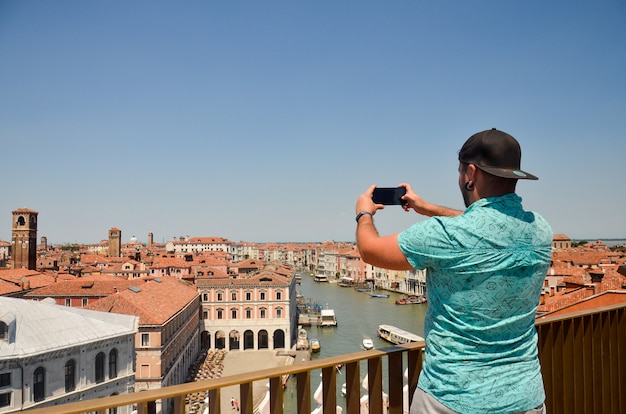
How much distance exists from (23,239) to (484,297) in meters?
51.6

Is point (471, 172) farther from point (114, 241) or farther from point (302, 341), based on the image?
point (114, 241)

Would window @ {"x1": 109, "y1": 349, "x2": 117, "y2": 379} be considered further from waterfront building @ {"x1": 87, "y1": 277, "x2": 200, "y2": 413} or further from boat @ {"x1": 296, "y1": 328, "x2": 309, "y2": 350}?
boat @ {"x1": 296, "y1": 328, "x2": 309, "y2": 350}

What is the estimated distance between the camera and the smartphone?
1.96 m

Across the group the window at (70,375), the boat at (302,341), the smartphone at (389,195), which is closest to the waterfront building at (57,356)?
the window at (70,375)

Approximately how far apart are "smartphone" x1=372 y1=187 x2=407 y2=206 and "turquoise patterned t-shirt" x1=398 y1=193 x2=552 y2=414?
0.47 meters

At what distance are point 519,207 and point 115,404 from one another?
150 cm

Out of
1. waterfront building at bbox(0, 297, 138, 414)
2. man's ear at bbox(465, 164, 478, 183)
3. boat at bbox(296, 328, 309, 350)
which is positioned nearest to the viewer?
man's ear at bbox(465, 164, 478, 183)

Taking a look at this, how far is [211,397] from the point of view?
1778mm

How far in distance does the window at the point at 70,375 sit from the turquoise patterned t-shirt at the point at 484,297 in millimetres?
16333

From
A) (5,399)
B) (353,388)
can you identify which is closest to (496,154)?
(353,388)

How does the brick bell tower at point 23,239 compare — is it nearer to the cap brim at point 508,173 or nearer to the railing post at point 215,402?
the railing post at point 215,402

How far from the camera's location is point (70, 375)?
15016 mm

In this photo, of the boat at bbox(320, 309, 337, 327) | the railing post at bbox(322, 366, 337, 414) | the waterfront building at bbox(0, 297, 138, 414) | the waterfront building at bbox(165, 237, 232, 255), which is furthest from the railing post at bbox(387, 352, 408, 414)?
the waterfront building at bbox(165, 237, 232, 255)

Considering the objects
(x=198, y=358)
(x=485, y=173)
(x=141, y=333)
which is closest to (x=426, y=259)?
(x=485, y=173)
